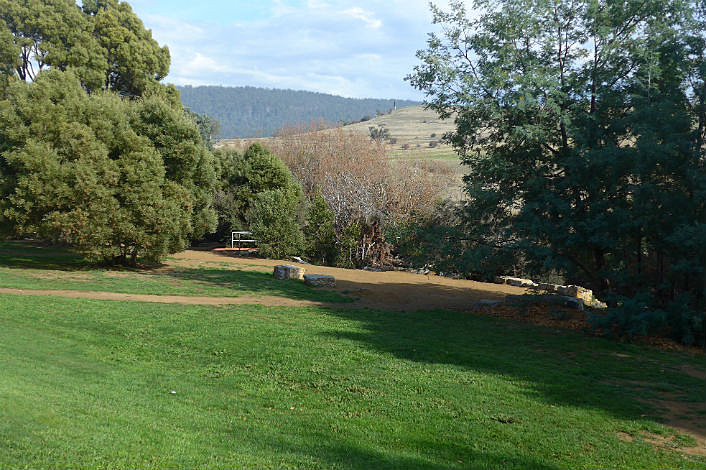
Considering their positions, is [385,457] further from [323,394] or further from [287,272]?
[287,272]

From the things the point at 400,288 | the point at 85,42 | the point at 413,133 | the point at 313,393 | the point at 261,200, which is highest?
the point at 413,133

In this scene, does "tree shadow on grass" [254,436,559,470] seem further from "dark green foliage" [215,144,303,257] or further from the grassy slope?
the grassy slope

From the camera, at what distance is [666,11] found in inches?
587

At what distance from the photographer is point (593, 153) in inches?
537

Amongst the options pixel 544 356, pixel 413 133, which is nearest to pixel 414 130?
pixel 413 133

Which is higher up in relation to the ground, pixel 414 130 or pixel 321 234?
pixel 414 130

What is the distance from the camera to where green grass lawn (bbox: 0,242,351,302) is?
712 inches

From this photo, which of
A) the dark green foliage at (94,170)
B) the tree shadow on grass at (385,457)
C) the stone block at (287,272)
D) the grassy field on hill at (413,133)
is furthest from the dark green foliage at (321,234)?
the grassy field on hill at (413,133)

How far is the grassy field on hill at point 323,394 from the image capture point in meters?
6.01

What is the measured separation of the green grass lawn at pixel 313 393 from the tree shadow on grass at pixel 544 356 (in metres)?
0.05

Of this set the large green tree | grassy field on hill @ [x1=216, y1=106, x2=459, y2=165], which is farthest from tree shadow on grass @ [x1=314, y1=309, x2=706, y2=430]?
grassy field on hill @ [x1=216, y1=106, x2=459, y2=165]

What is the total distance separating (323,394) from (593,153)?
9185 millimetres

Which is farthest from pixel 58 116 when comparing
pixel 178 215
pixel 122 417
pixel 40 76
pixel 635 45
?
pixel 635 45

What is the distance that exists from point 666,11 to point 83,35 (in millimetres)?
30326
